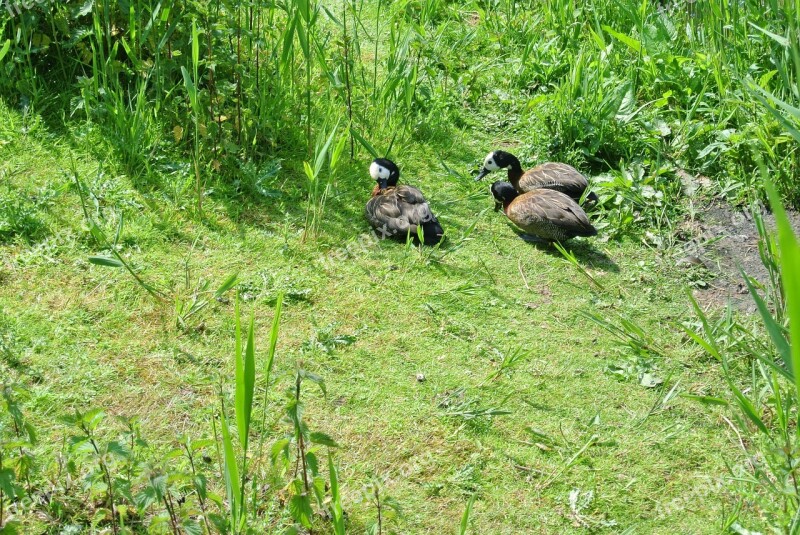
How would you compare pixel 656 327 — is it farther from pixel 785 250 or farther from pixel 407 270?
pixel 785 250

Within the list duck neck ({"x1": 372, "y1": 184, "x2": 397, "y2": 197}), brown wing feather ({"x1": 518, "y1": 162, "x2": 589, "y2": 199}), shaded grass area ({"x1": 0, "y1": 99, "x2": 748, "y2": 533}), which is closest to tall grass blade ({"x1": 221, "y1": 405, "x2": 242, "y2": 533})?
shaded grass area ({"x1": 0, "y1": 99, "x2": 748, "y2": 533})

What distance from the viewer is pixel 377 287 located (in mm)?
5801

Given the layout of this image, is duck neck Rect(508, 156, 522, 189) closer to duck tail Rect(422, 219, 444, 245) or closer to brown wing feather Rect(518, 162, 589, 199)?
brown wing feather Rect(518, 162, 589, 199)

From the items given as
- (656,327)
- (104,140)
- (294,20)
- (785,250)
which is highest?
(785,250)

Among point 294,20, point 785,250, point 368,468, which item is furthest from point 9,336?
point 785,250

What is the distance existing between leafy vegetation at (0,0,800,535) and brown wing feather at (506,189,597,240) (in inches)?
7.3

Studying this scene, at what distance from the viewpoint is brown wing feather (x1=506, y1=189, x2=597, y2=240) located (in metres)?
6.10

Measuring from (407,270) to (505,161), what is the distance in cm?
144

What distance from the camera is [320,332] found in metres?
5.28

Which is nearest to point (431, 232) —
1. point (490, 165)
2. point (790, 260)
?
point (490, 165)

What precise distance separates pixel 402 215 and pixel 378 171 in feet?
1.84

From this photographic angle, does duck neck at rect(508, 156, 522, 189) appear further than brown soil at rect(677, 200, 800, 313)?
Yes

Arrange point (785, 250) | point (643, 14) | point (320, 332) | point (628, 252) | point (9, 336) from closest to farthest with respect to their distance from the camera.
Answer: point (785, 250) → point (9, 336) → point (320, 332) → point (628, 252) → point (643, 14)

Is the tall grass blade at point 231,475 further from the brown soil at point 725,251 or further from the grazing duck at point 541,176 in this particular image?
the grazing duck at point 541,176
